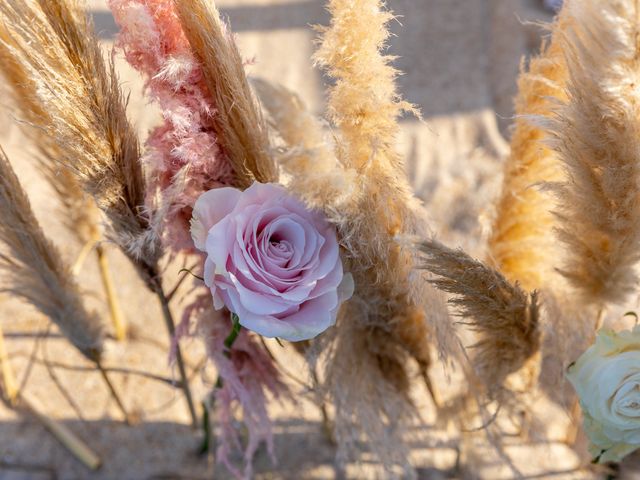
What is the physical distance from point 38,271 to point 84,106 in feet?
1.04

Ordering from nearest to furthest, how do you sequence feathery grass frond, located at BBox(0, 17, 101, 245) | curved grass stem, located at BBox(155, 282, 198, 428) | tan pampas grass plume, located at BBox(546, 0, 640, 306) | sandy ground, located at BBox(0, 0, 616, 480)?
tan pampas grass plume, located at BBox(546, 0, 640, 306) < feathery grass frond, located at BBox(0, 17, 101, 245) < curved grass stem, located at BBox(155, 282, 198, 428) < sandy ground, located at BBox(0, 0, 616, 480)

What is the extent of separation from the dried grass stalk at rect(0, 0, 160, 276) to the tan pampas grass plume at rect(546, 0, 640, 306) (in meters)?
0.47

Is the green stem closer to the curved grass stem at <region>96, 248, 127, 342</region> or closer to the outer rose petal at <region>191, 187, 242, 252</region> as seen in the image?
the outer rose petal at <region>191, 187, 242, 252</region>

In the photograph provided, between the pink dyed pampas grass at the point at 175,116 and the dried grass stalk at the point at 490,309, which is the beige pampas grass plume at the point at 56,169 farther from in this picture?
the dried grass stalk at the point at 490,309

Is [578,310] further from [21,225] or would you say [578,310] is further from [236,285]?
[21,225]

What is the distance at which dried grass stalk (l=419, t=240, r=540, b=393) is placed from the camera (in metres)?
0.62

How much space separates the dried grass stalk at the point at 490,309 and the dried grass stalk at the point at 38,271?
502 millimetres

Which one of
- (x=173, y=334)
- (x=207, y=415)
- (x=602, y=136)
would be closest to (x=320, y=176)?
(x=602, y=136)

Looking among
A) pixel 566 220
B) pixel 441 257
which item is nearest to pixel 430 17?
pixel 566 220

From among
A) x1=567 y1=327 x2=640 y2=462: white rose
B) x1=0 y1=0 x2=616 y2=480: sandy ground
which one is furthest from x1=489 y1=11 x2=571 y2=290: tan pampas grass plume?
x1=567 y1=327 x2=640 y2=462: white rose

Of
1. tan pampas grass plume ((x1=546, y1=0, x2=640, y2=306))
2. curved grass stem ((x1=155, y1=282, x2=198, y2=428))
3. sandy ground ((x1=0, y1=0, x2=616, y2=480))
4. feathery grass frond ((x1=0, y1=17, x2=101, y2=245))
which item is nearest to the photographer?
tan pampas grass plume ((x1=546, y1=0, x2=640, y2=306))

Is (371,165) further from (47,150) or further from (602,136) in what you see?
(47,150)

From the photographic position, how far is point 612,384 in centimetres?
65

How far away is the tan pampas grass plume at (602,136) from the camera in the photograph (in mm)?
585
